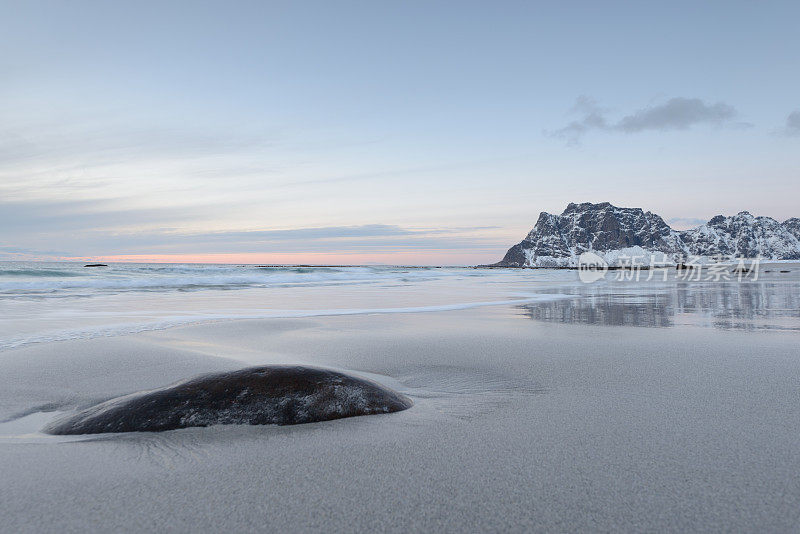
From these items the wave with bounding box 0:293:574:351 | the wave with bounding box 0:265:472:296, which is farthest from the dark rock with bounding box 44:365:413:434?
the wave with bounding box 0:265:472:296

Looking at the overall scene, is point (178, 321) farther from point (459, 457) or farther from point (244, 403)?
point (459, 457)

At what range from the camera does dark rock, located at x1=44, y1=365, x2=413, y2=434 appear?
104 inches

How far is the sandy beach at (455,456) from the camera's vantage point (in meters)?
1.64

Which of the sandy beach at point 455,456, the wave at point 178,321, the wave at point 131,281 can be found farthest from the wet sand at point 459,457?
the wave at point 131,281

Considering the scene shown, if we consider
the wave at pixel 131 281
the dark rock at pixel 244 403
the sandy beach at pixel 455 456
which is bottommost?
the sandy beach at pixel 455 456

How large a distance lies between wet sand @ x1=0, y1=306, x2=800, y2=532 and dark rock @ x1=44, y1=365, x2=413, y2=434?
0.10 metres

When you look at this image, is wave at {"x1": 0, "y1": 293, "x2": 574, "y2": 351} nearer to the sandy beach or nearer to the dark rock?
the sandy beach

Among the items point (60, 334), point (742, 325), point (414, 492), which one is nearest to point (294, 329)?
point (60, 334)

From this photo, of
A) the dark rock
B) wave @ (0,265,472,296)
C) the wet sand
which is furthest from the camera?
wave @ (0,265,472,296)

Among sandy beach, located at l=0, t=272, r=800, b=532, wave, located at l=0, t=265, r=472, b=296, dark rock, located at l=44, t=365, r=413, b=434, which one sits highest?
wave, located at l=0, t=265, r=472, b=296

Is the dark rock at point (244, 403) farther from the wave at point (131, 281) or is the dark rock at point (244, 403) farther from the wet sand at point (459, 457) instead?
the wave at point (131, 281)

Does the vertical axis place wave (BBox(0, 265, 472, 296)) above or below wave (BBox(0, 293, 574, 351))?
above

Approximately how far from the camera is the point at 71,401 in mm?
3225

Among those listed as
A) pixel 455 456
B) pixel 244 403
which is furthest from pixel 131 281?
pixel 455 456
